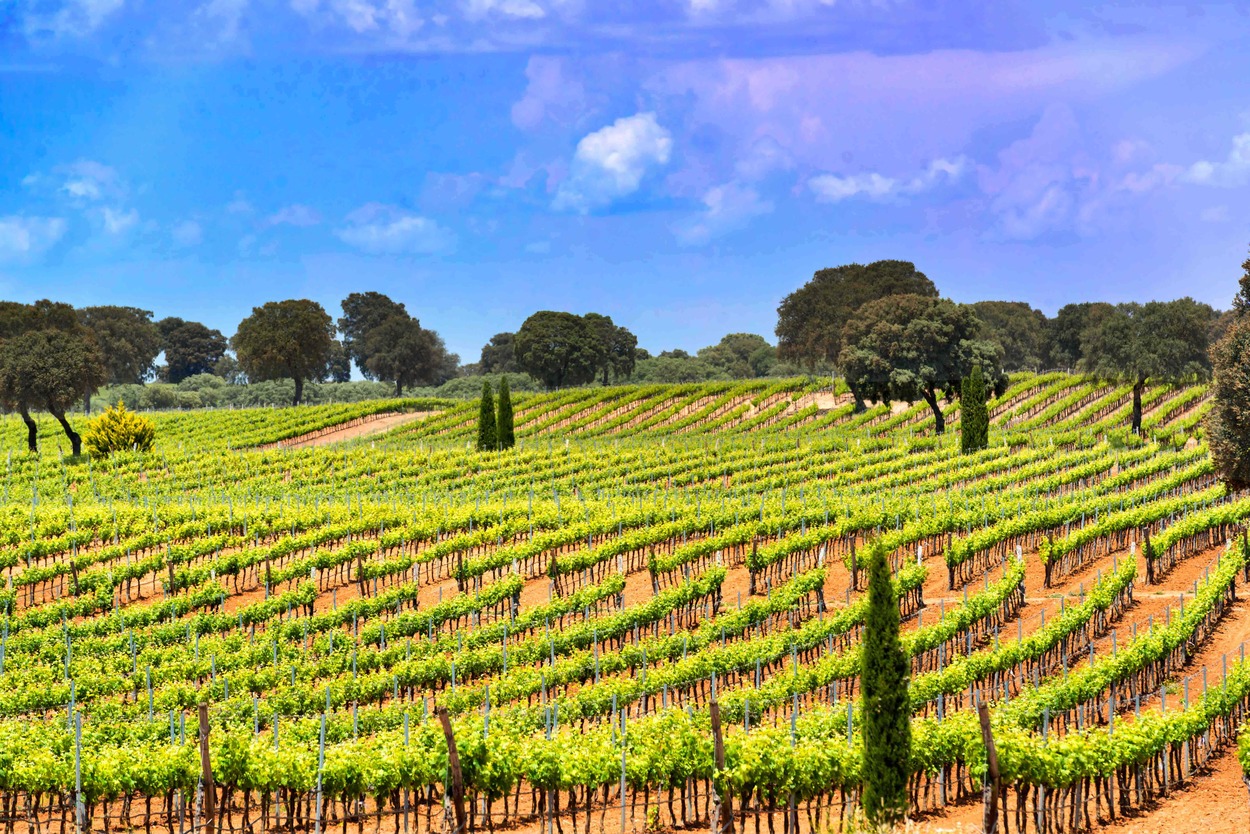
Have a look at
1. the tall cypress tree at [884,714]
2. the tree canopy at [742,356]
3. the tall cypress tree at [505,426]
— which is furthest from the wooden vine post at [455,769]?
the tree canopy at [742,356]

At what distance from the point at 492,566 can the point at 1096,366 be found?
53.2m

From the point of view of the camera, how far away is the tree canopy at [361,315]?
14075 cm

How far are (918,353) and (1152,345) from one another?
16524 millimetres

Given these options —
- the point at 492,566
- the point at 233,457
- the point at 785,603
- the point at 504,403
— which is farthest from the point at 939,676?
the point at 233,457

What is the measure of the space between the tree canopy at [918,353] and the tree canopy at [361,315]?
8239cm

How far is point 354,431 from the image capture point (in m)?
80.7

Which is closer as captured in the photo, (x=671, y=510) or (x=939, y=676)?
(x=939, y=676)

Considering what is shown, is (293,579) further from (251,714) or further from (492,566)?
(251,714)

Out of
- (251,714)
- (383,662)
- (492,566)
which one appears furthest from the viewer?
(492,566)

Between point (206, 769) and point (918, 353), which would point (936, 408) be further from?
point (206, 769)

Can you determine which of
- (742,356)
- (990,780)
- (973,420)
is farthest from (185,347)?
(990,780)

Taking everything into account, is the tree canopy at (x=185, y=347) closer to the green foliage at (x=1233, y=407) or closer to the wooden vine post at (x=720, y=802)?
the green foliage at (x=1233, y=407)

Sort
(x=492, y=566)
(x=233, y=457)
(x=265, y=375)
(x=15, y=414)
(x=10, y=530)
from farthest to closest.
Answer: (x=265, y=375)
(x=15, y=414)
(x=233, y=457)
(x=10, y=530)
(x=492, y=566)

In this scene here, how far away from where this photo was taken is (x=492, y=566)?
34.8 metres
